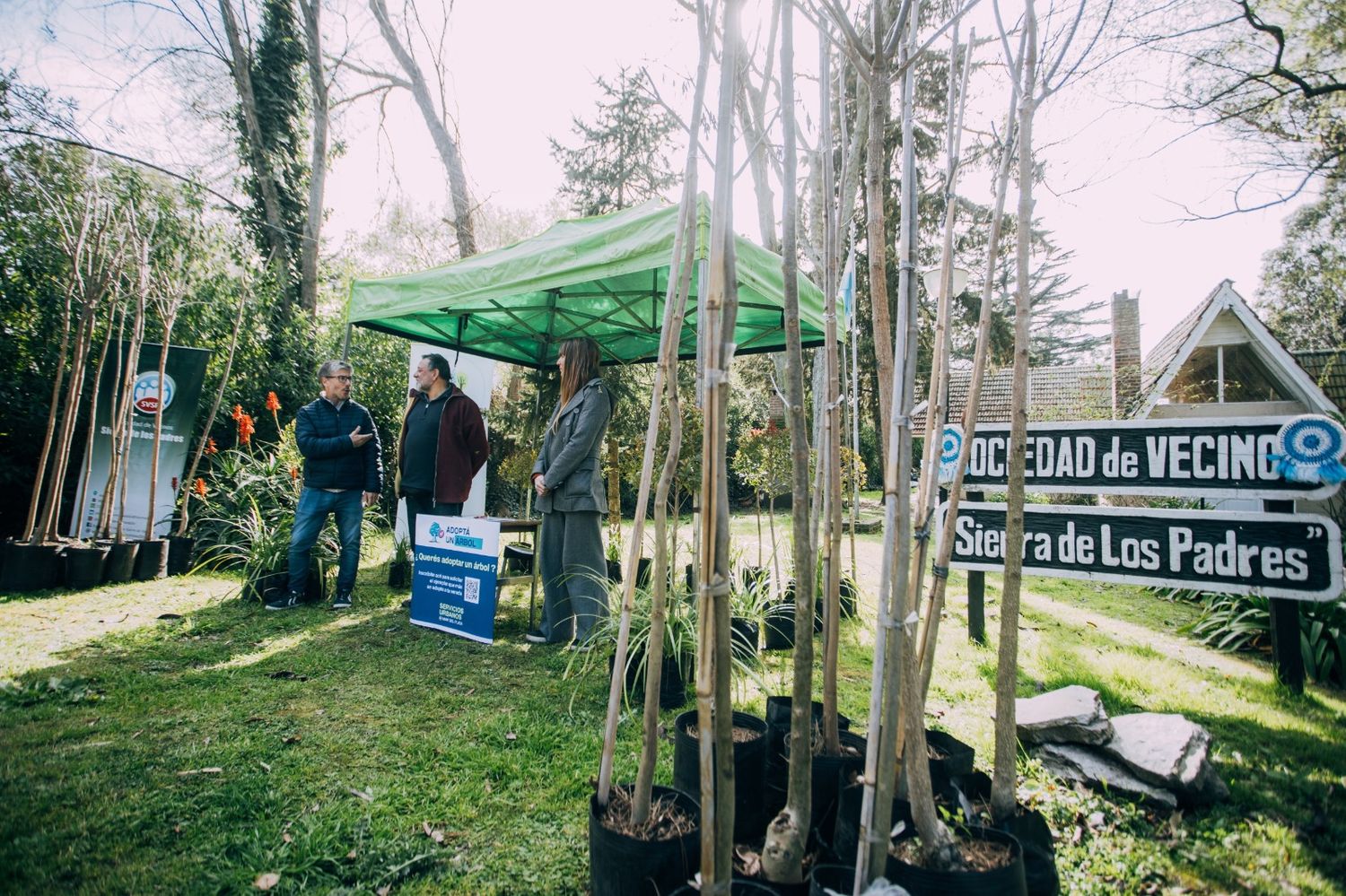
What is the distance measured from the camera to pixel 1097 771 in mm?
2244

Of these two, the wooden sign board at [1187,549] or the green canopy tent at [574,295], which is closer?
the wooden sign board at [1187,549]

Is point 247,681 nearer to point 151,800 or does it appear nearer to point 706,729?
point 151,800

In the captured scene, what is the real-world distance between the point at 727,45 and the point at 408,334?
16.1ft

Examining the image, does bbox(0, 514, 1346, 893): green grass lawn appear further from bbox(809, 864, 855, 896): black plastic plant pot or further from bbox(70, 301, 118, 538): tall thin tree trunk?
bbox(70, 301, 118, 538): tall thin tree trunk

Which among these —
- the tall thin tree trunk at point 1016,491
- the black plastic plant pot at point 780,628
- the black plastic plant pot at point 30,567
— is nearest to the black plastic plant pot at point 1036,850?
the tall thin tree trunk at point 1016,491

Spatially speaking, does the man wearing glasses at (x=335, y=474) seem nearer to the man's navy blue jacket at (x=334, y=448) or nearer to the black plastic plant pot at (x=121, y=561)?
the man's navy blue jacket at (x=334, y=448)

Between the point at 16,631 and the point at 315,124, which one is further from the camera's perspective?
the point at 315,124

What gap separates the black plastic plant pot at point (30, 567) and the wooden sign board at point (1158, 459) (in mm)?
6865

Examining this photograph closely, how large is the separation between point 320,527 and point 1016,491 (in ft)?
16.1

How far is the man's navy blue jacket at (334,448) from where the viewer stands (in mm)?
4516

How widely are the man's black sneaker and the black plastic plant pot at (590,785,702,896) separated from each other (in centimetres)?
431

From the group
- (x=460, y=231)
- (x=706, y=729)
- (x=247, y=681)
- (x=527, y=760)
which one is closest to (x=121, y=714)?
(x=247, y=681)

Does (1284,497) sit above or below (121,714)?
above

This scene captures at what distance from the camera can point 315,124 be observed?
391 inches
